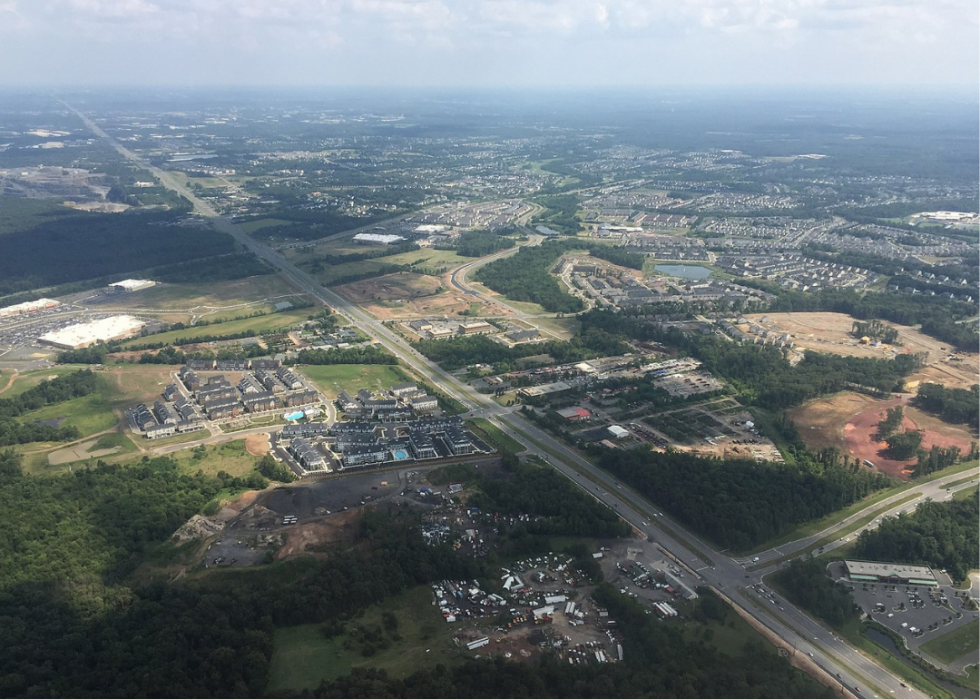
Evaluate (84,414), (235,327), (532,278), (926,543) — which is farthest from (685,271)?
(84,414)

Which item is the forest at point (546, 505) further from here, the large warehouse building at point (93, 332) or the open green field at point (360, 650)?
the large warehouse building at point (93, 332)

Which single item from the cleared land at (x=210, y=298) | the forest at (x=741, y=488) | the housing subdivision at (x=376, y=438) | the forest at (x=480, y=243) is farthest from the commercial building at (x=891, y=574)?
the forest at (x=480, y=243)

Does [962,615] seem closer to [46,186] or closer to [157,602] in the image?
[157,602]

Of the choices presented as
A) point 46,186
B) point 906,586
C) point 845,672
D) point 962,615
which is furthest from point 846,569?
point 46,186

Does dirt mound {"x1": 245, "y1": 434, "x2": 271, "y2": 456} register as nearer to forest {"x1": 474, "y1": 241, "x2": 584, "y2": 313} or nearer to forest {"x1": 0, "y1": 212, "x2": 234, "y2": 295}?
forest {"x1": 474, "y1": 241, "x2": 584, "y2": 313}

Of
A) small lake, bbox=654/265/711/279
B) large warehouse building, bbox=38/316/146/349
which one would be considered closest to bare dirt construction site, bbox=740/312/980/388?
small lake, bbox=654/265/711/279

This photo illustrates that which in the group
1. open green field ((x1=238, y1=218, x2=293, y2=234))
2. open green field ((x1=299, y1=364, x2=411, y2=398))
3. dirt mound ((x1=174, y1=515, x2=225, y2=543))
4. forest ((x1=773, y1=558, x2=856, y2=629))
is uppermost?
open green field ((x1=238, y1=218, x2=293, y2=234))
